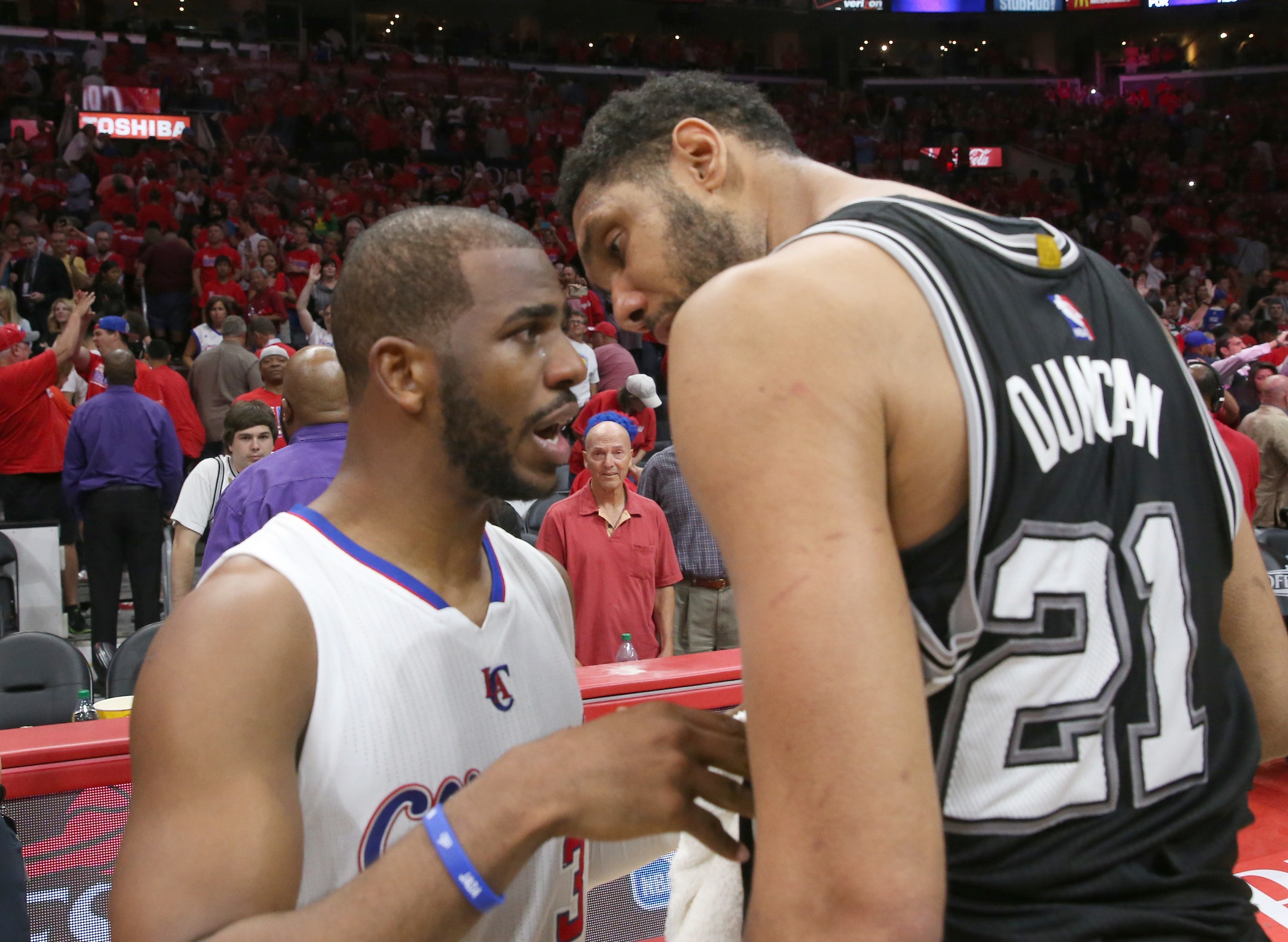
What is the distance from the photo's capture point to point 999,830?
0.93m

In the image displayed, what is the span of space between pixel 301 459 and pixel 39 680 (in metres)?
1.72

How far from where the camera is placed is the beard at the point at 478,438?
127 centimetres

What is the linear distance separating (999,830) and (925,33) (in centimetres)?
2948

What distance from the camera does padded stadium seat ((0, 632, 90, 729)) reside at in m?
Result: 4.22

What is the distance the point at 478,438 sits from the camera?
1289 mm

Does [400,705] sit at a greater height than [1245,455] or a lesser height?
greater

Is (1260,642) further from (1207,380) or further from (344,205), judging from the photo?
(344,205)

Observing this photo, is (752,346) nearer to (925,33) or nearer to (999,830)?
(999,830)

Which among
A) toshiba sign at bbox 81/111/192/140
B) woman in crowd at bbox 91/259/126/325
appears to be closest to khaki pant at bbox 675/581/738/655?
woman in crowd at bbox 91/259/126/325

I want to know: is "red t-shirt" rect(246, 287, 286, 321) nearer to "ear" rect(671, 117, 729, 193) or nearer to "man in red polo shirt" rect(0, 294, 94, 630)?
"man in red polo shirt" rect(0, 294, 94, 630)

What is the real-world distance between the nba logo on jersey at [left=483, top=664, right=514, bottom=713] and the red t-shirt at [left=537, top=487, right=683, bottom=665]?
141 inches

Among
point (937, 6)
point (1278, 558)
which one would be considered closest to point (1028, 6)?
point (937, 6)

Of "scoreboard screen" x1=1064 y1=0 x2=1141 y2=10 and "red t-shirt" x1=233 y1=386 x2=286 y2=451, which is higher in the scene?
"scoreboard screen" x1=1064 y1=0 x2=1141 y2=10

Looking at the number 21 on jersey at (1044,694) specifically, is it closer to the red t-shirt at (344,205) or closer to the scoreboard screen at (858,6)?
the red t-shirt at (344,205)
